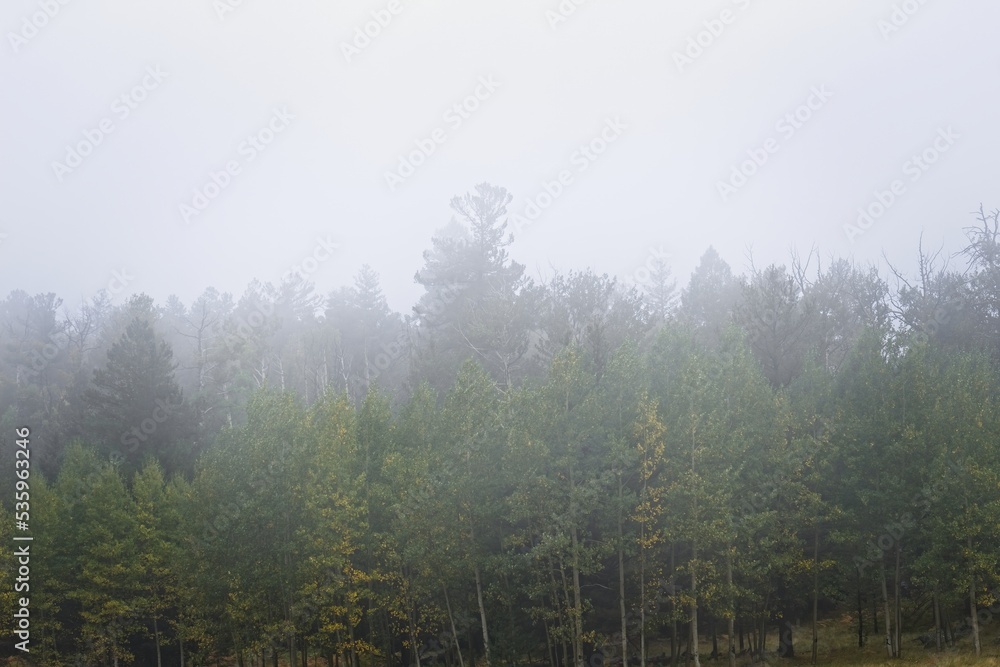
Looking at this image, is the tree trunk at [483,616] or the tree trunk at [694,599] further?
the tree trunk at [483,616]

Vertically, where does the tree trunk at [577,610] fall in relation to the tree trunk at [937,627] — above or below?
above

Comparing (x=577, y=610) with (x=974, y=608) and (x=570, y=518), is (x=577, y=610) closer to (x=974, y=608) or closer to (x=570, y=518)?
(x=570, y=518)

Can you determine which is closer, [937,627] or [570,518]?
[570,518]

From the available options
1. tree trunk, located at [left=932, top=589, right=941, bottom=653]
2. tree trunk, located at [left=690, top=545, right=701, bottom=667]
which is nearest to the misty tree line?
tree trunk, located at [left=690, top=545, right=701, bottom=667]

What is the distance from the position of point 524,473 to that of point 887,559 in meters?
18.3

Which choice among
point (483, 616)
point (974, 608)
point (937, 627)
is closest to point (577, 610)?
point (483, 616)

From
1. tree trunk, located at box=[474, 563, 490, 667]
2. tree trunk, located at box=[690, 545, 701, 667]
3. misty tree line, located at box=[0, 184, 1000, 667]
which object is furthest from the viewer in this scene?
tree trunk, located at box=[474, 563, 490, 667]

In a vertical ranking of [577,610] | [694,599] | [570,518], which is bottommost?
[577,610]

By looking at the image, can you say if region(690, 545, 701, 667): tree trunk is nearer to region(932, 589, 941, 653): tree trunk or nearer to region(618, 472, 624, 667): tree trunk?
region(618, 472, 624, 667): tree trunk

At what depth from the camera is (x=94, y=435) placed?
2207 inches

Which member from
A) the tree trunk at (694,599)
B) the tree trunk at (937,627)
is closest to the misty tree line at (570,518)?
the tree trunk at (694,599)

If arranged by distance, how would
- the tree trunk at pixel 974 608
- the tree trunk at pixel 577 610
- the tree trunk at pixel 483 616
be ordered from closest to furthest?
the tree trunk at pixel 577 610 → the tree trunk at pixel 974 608 → the tree trunk at pixel 483 616

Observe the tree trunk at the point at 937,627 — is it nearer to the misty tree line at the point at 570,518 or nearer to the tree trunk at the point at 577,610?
the misty tree line at the point at 570,518

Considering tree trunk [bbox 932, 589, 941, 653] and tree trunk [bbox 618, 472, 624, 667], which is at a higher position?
tree trunk [bbox 618, 472, 624, 667]
